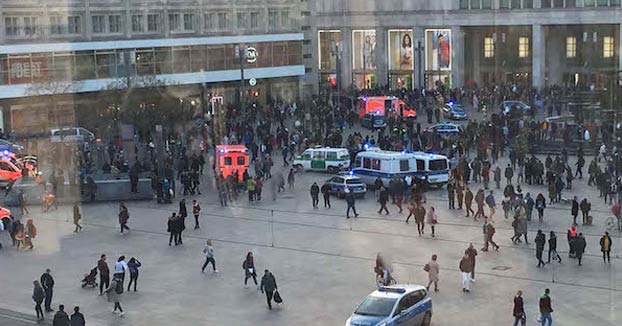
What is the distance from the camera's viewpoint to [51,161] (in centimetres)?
4472

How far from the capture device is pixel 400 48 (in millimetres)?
75250

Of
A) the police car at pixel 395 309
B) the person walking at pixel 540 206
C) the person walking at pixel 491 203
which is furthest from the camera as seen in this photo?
the person walking at pixel 491 203

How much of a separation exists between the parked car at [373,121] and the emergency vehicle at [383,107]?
2.01 feet

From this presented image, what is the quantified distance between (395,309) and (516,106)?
3596cm

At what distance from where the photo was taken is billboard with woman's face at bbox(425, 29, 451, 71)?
73500mm

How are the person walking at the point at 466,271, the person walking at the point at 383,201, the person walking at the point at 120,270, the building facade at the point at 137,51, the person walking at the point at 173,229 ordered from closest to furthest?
the person walking at the point at 466,271 → the person walking at the point at 120,270 → the person walking at the point at 173,229 → the person walking at the point at 383,201 → the building facade at the point at 137,51

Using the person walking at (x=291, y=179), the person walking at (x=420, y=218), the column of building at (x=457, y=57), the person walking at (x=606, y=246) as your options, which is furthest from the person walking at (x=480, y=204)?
the column of building at (x=457, y=57)

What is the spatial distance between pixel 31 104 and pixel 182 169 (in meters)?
19.3

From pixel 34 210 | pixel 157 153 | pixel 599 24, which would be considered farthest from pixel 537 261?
pixel 599 24

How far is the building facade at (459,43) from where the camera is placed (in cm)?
7100

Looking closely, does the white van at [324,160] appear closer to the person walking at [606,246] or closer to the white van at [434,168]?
the white van at [434,168]

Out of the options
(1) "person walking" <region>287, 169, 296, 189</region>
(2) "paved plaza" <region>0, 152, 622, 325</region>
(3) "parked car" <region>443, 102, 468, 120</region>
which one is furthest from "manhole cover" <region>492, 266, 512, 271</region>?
(3) "parked car" <region>443, 102, 468, 120</region>

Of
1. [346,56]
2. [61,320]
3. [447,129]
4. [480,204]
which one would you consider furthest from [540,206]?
[346,56]

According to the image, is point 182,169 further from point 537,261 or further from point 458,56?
point 458,56
